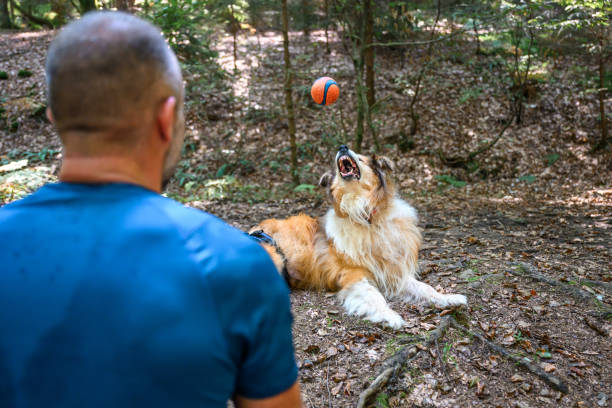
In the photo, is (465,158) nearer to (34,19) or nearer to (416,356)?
(416,356)

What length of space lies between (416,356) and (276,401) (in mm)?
2680

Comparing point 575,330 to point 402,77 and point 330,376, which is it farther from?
point 402,77

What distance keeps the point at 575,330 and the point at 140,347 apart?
425 centimetres

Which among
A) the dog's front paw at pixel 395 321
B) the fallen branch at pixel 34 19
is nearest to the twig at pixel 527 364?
the dog's front paw at pixel 395 321

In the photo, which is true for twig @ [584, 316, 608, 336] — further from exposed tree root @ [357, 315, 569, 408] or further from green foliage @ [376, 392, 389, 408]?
green foliage @ [376, 392, 389, 408]

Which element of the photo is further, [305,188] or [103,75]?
[305,188]

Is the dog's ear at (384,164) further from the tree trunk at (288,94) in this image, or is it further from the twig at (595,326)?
the tree trunk at (288,94)

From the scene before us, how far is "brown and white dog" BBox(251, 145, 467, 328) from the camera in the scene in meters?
5.27

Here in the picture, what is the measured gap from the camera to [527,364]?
10.9 ft

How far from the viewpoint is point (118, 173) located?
1.12 metres

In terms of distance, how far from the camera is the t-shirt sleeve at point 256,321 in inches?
40.3

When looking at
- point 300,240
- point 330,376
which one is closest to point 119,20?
point 330,376

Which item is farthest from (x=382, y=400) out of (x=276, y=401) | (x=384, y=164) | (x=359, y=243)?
(x=384, y=164)

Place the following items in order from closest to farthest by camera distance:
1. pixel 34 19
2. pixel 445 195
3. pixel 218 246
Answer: pixel 218 246
pixel 445 195
pixel 34 19
